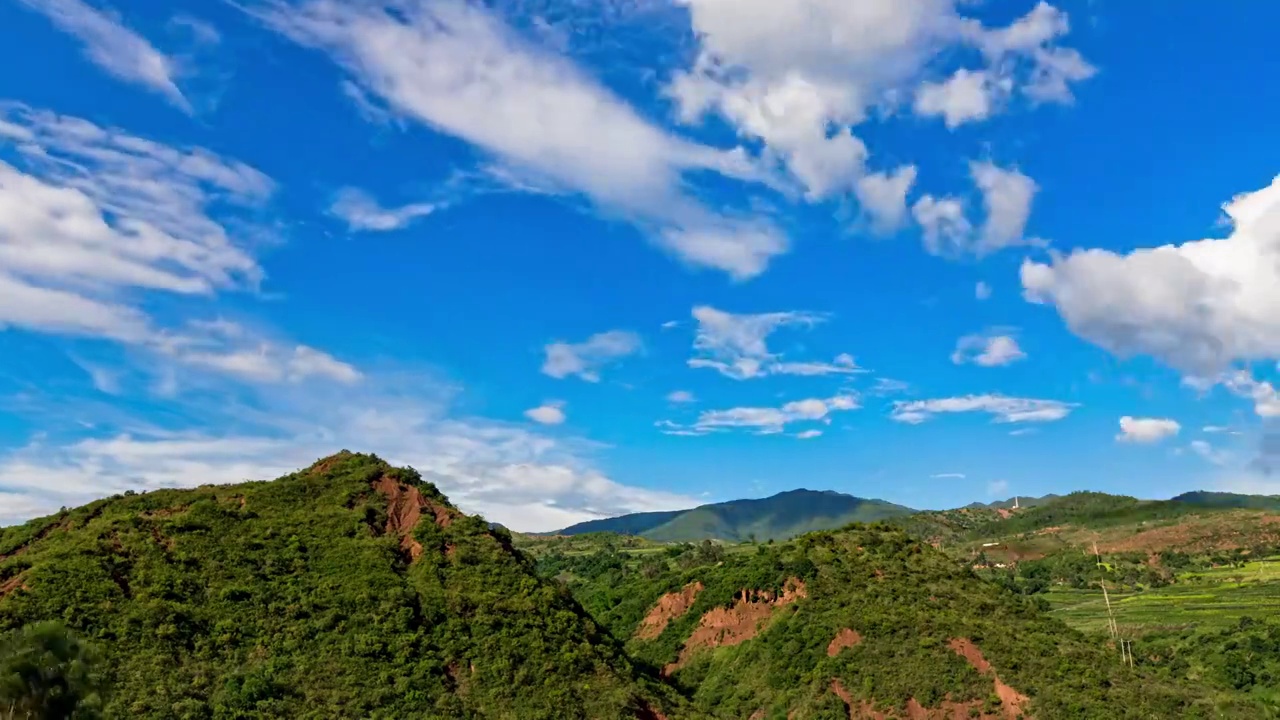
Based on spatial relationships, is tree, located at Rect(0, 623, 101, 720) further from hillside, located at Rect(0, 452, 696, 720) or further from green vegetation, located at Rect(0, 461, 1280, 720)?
hillside, located at Rect(0, 452, 696, 720)

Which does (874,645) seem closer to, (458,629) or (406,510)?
(458,629)

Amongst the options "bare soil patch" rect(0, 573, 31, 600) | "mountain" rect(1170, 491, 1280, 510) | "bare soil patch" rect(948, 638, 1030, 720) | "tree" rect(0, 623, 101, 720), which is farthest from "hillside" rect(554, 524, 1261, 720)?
"mountain" rect(1170, 491, 1280, 510)

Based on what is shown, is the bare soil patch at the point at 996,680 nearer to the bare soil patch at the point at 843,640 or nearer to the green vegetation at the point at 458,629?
the green vegetation at the point at 458,629

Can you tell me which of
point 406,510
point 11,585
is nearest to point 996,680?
point 406,510

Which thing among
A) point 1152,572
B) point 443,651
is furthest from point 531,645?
point 1152,572

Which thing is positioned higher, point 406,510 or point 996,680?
point 406,510
